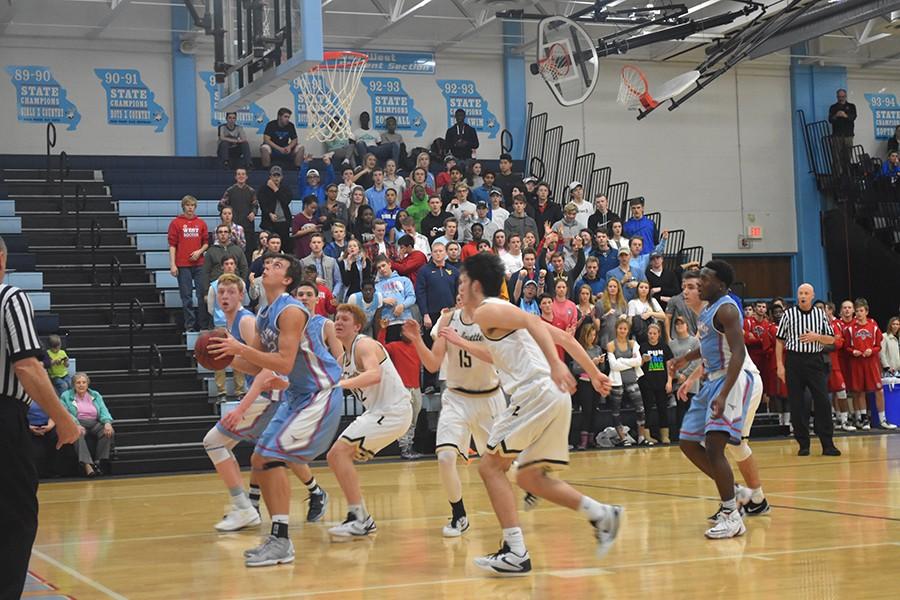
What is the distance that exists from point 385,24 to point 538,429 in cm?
1762

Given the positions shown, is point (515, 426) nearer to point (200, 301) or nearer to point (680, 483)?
point (680, 483)

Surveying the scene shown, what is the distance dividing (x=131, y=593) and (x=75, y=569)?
40.1 inches

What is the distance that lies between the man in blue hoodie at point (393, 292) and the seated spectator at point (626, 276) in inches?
137

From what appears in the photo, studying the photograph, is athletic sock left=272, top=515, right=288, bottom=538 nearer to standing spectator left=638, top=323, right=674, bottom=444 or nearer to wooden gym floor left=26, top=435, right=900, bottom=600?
wooden gym floor left=26, top=435, right=900, bottom=600

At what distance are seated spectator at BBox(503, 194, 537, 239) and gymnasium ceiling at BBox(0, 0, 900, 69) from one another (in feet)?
14.8

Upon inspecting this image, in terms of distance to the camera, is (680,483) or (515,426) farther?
(680,483)

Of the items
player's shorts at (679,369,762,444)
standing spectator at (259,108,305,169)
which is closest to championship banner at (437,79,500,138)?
standing spectator at (259,108,305,169)

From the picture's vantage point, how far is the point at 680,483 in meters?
10.9

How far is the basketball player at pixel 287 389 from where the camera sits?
6.71 metres

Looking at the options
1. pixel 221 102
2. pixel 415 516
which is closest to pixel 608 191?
pixel 221 102

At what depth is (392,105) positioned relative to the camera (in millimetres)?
24438

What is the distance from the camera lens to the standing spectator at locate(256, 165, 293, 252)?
1716cm

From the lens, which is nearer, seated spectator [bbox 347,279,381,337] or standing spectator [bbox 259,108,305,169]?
seated spectator [bbox 347,279,381,337]

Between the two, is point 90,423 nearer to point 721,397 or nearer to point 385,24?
point 721,397
